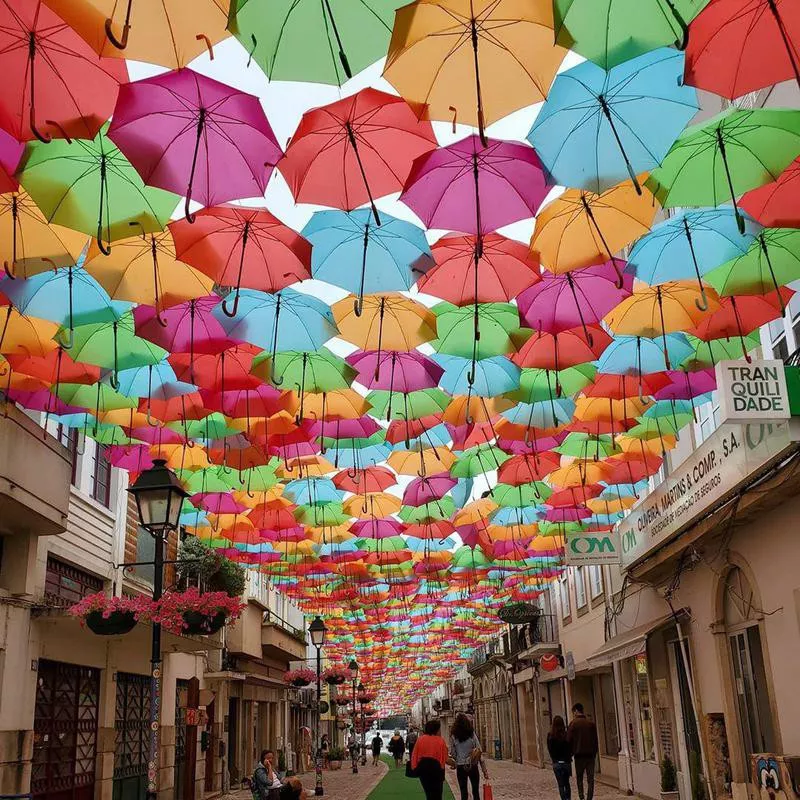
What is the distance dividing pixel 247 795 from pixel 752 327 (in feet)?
68.0

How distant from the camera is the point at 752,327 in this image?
977 centimetres

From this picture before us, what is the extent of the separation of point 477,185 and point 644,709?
1574cm

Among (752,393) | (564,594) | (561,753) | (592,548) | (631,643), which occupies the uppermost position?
(564,594)

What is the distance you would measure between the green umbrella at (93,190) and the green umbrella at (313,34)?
6.70 feet

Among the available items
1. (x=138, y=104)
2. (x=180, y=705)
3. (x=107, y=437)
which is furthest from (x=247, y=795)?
(x=138, y=104)

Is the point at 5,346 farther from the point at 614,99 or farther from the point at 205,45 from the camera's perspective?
the point at 614,99

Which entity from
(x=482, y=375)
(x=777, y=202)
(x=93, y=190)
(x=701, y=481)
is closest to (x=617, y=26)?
(x=777, y=202)

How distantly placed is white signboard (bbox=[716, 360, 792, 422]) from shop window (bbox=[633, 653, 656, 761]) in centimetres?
1081

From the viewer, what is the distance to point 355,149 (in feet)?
22.6

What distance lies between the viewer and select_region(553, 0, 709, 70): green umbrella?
Answer: 546cm

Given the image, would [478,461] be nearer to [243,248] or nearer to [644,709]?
[644,709]

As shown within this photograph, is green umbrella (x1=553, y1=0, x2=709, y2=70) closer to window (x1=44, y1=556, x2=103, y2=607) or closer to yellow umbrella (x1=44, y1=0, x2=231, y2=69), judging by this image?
yellow umbrella (x1=44, y1=0, x2=231, y2=69)

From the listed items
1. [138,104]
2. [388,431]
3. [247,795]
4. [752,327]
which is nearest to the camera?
[138,104]

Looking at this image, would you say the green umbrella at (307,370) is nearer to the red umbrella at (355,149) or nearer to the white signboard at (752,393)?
the red umbrella at (355,149)
